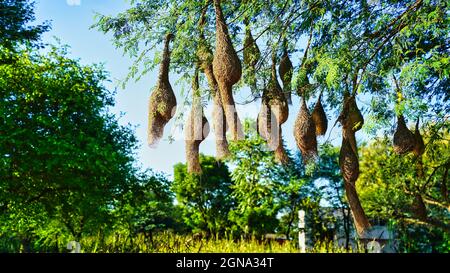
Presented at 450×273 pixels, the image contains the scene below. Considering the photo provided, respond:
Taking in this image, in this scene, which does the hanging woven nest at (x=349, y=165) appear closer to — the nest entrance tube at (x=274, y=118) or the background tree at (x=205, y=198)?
the nest entrance tube at (x=274, y=118)

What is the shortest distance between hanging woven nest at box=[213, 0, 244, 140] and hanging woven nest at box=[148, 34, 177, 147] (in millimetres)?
327

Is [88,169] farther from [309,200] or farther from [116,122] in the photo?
[309,200]

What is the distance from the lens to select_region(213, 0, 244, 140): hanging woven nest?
2.01m

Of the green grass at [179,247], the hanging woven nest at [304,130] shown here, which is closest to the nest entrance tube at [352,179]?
the hanging woven nest at [304,130]

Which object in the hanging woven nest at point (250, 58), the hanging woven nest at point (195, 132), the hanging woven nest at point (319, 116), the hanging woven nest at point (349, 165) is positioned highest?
the hanging woven nest at point (250, 58)

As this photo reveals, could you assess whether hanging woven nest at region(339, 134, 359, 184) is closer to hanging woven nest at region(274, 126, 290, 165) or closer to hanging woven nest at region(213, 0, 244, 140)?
hanging woven nest at region(274, 126, 290, 165)

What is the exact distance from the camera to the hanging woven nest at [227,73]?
2.01 meters

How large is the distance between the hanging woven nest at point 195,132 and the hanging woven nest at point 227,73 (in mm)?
320

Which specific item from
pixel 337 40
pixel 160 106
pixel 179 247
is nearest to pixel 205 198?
pixel 179 247

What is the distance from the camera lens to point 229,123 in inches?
77.4

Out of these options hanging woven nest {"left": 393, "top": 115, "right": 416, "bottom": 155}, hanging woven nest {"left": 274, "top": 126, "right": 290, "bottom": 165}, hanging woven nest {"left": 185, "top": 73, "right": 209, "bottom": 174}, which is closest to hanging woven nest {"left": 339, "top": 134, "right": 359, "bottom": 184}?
hanging woven nest {"left": 274, "top": 126, "right": 290, "bottom": 165}

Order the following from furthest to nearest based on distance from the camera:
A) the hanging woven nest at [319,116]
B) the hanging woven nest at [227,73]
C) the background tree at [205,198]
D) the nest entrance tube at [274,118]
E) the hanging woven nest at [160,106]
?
the background tree at [205,198]
the hanging woven nest at [319,116]
the nest entrance tube at [274,118]
the hanging woven nest at [160,106]
the hanging woven nest at [227,73]

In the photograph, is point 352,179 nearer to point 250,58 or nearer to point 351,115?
point 351,115

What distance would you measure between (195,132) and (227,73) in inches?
17.8
